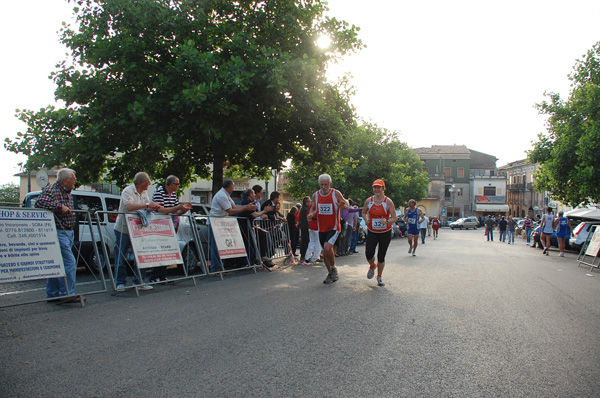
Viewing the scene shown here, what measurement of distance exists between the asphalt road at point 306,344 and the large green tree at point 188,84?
24.9 feet

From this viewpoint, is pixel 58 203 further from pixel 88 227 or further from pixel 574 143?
pixel 574 143

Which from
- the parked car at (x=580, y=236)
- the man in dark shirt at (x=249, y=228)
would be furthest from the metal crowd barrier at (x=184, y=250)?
the parked car at (x=580, y=236)

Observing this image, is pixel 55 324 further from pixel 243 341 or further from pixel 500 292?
Result: pixel 500 292

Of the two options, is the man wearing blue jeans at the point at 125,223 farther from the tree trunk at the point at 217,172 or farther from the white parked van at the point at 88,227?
the tree trunk at the point at 217,172

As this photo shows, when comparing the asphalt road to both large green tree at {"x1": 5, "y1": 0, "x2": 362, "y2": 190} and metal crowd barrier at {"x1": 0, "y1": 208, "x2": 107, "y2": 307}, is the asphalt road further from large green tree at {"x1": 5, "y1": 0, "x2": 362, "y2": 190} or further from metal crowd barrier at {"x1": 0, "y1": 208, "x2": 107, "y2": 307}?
large green tree at {"x1": 5, "y1": 0, "x2": 362, "y2": 190}

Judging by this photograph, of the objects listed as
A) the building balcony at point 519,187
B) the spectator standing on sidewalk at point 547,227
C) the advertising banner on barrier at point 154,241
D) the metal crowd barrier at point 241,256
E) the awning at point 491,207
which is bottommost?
the awning at point 491,207

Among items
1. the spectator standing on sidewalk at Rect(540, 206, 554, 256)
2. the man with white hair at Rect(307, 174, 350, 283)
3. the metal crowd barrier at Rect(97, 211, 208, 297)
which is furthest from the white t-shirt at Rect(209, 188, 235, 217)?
the spectator standing on sidewalk at Rect(540, 206, 554, 256)

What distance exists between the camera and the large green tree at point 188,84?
14445 millimetres

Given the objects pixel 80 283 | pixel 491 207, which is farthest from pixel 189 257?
pixel 491 207

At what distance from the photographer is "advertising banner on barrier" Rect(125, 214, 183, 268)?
322 inches

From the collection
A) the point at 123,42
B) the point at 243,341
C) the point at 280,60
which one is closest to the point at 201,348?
the point at 243,341

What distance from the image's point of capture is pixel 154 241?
8562 mm

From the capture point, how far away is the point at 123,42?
1494 cm

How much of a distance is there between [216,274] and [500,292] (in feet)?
18.5
